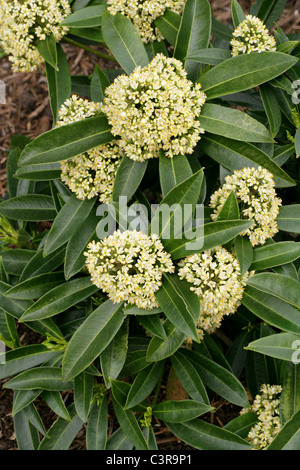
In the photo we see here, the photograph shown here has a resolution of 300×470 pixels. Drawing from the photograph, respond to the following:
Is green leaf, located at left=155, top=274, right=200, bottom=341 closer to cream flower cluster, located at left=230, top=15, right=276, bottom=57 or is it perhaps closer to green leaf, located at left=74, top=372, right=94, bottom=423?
green leaf, located at left=74, top=372, right=94, bottom=423

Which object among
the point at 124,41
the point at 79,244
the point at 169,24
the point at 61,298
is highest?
the point at 169,24

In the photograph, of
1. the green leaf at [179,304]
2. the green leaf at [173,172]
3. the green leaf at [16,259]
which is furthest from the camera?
the green leaf at [16,259]

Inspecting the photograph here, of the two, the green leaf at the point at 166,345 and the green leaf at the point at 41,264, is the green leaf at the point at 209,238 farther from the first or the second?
the green leaf at the point at 41,264

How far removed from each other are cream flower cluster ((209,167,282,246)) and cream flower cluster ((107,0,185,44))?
1.04m

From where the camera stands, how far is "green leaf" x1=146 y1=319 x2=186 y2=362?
8.02 feet

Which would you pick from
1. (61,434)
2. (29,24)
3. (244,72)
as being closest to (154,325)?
(61,434)

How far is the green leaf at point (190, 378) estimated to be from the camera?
265 cm

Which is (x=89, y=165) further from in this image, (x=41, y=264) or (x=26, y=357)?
(x=26, y=357)

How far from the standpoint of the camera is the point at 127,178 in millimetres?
2596

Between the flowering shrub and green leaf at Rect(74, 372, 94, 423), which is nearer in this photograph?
the flowering shrub

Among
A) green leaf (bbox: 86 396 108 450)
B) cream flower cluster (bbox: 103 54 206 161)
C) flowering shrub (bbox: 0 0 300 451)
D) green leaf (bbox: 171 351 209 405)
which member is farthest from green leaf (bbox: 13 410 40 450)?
cream flower cluster (bbox: 103 54 206 161)

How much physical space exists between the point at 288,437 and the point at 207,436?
486 millimetres

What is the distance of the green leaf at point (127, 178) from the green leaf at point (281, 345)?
0.99m

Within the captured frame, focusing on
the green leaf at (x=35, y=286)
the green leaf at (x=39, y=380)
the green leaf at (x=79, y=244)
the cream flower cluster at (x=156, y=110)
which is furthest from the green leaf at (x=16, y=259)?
the cream flower cluster at (x=156, y=110)
